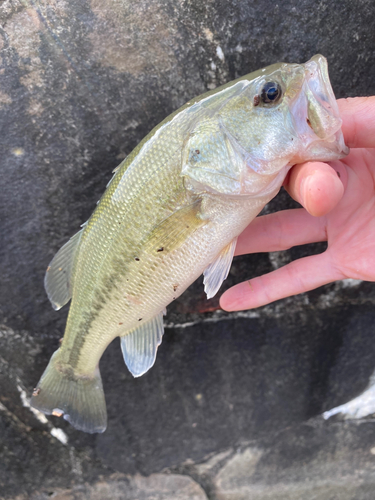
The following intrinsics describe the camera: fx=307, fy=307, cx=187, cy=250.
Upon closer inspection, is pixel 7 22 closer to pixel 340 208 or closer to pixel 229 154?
pixel 229 154

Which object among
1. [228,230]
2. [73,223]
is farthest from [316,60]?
[73,223]

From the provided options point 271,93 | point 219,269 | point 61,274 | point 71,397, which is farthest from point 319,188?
point 71,397

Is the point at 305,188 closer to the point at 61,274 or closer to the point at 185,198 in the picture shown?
the point at 185,198

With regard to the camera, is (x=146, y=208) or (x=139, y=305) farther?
(x=139, y=305)

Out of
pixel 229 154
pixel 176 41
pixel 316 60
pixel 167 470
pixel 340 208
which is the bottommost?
pixel 167 470

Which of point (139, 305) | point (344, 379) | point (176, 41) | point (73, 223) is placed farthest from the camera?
point (344, 379)

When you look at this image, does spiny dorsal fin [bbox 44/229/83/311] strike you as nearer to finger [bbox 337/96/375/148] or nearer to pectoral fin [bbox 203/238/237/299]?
pectoral fin [bbox 203/238/237/299]

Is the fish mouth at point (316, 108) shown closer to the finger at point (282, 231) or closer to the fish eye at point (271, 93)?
the fish eye at point (271, 93)
